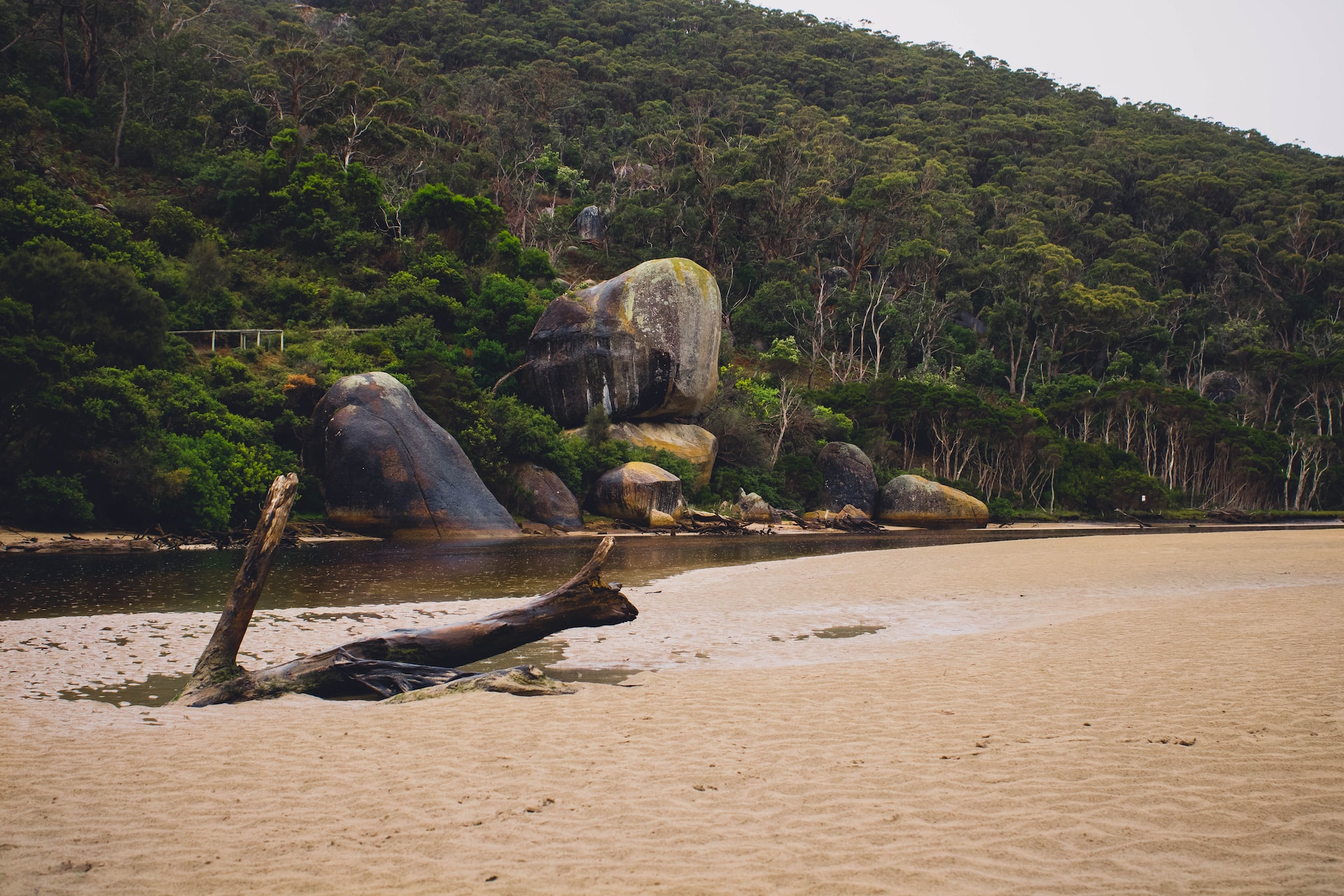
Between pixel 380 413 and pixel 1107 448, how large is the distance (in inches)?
1546

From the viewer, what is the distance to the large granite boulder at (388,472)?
27250mm

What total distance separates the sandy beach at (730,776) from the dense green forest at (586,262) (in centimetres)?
1970

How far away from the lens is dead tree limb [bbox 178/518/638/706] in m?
7.59

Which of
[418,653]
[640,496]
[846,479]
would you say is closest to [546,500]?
[640,496]

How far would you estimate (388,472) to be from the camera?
27.2 m

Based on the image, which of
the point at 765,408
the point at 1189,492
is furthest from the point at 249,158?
the point at 1189,492

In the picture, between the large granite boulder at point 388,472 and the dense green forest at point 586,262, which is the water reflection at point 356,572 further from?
the dense green forest at point 586,262

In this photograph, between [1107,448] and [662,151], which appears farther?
[662,151]

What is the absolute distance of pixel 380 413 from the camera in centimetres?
2792

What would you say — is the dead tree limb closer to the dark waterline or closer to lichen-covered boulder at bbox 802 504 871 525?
the dark waterline

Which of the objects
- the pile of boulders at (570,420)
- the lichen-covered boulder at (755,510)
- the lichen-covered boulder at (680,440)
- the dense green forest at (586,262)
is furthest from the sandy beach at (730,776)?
the lichen-covered boulder at (680,440)

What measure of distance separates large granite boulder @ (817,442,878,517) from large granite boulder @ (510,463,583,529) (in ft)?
44.4

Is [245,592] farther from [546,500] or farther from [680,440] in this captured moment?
[680,440]

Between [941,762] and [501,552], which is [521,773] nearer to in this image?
[941,762]
